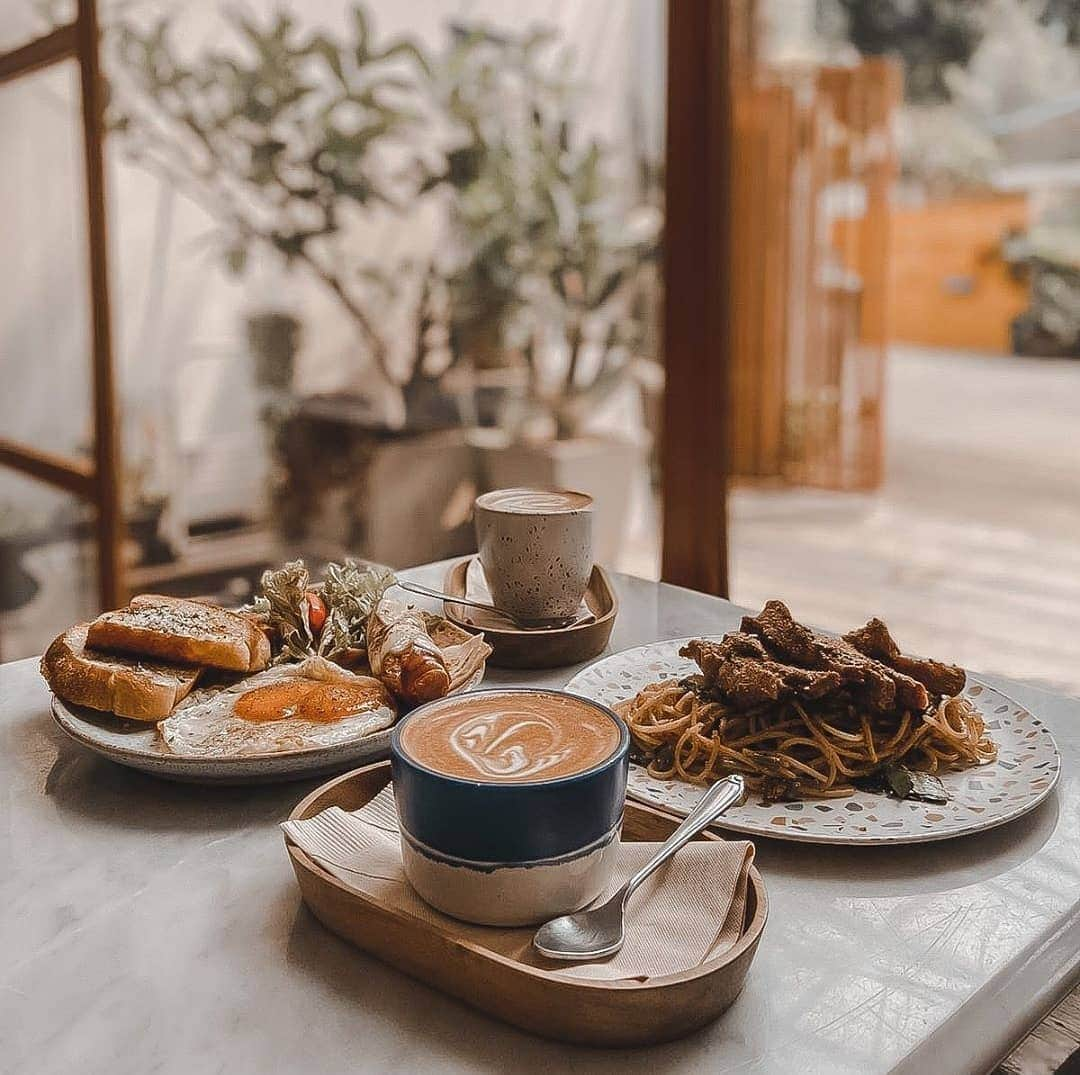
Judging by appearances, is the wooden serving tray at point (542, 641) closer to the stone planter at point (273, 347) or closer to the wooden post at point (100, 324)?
the wooden post at point (100, 324)

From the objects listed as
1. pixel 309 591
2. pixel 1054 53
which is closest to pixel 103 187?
pixel 309 591

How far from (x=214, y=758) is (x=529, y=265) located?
337 cm

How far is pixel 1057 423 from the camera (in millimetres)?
6312

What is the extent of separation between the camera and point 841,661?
92cm

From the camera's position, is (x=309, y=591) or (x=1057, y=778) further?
(x=309, y=591)

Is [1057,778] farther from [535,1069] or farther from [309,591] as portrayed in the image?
[309,591]

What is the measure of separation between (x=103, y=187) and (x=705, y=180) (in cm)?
146

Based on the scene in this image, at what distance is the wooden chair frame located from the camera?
2.96 metres

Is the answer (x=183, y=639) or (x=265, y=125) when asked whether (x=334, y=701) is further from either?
(x=265, y=125)

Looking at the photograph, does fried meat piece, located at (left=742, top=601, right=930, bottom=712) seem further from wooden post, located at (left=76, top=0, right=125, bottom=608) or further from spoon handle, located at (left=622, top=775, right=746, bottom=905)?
wooden post, located at (left=76, top=0, right=125, bottom=608)

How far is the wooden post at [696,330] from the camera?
261 centimetres

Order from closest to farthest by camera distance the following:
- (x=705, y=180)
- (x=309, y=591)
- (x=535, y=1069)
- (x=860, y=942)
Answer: (x=535, y=1069)
(x=860, y=942)
(x=309, y=591)
(x=705, y=180)

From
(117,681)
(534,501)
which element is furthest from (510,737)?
(534,501)

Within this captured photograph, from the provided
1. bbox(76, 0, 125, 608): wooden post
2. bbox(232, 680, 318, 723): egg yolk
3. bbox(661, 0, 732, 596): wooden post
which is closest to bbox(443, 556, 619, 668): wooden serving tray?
bbox(232, 680, 318, 723): egg yolk
